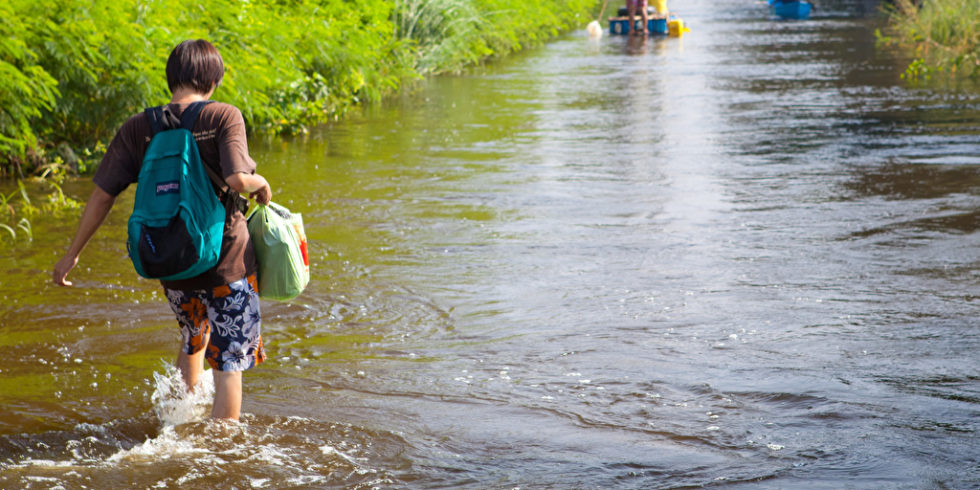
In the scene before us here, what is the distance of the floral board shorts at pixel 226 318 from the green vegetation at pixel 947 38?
18.1m

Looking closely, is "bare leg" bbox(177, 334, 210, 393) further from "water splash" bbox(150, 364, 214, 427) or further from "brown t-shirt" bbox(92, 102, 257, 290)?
"brown t-shirt" bbox(92, 102, 257, 290)

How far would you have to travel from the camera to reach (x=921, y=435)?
4.77 meters

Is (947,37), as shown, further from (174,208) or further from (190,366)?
(174,208)

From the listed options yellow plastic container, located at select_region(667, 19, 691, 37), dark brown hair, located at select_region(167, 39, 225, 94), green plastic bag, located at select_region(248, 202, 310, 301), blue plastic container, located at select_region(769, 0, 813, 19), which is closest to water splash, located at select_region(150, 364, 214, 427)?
green plastic bag, located at select_region(248, 202, 310, 301)

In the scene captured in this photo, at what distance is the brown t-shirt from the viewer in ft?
13.6

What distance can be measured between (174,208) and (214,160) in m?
0.25

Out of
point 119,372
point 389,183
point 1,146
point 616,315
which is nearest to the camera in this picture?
point 119,372

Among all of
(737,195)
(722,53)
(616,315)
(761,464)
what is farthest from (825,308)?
(722,53)

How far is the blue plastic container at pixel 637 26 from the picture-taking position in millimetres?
36562

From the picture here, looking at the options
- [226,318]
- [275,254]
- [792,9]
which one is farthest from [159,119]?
[792,9]

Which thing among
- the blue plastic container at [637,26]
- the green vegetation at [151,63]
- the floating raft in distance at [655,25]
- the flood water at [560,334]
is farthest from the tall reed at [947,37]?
the blue plastic container at [637,26]

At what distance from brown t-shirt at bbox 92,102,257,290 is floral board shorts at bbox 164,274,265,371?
49 millimetres

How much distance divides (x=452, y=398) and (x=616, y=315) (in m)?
1.70

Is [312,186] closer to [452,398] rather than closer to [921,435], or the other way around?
[452,398]
